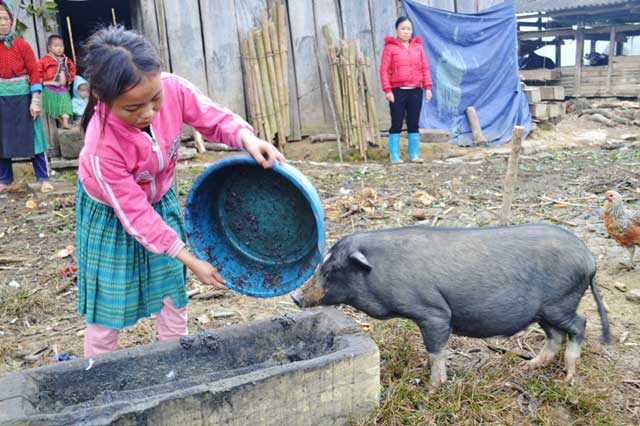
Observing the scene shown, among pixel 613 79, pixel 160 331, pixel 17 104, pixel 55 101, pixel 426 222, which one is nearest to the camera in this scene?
pixel 160 331

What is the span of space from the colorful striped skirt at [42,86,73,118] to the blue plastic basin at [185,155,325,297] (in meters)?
6.01

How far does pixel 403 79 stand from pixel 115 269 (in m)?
6.98

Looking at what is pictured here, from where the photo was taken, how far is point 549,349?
3182 millimetres

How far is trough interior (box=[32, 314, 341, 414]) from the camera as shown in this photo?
254 cm

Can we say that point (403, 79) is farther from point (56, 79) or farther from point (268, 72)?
point (56, 79)

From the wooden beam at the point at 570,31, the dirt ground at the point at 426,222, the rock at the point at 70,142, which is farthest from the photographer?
the wooden beam at the point at 570,31

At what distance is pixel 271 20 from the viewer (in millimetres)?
9047

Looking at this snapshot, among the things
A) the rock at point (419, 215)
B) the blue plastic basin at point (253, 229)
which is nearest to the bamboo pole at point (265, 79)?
the rock at point (419, 215)

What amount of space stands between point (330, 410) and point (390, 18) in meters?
8.43

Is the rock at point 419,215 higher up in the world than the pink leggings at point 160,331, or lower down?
lower down

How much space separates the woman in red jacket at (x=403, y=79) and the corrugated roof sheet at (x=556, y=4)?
10.5 meters

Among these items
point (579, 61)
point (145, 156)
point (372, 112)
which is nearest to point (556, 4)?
point (579, 61)

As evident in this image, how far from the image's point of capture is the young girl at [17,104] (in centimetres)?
695

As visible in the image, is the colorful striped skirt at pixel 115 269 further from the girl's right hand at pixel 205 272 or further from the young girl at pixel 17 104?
the young girl at pixel 17 104
